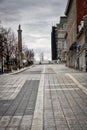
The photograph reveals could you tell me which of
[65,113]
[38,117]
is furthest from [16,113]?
[65,113]

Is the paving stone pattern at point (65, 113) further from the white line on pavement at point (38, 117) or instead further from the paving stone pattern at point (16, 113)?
the paving stone pattern at point (16, 113)

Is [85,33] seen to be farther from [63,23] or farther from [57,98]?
[63,23]

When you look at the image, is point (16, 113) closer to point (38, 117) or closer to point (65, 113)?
point (38, 117)

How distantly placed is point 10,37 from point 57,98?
59.2 meters

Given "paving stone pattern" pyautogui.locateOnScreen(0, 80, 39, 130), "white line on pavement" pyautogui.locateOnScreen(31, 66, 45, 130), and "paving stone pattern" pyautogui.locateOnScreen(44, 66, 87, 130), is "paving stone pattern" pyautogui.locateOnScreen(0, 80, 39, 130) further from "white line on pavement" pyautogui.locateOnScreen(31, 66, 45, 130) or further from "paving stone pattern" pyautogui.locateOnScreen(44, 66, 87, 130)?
"paving stone pattern" pyautogui.locateOnScreen(44, 66, 87, 130)

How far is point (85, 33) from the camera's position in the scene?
Answer: 53.8 meters

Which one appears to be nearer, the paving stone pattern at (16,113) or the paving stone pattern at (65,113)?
the paving stone pattern at (65,113)

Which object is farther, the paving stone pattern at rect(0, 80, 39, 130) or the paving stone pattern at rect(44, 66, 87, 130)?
the paving stone pattern at rect(0, 80, 39, 130)

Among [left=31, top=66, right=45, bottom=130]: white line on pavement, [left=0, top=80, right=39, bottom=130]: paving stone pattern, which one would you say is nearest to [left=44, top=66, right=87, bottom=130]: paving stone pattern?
[left=31, top=66, right=45, bottom=130]: white line on pavement

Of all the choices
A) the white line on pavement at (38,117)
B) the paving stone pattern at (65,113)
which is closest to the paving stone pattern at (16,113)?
the white line on pavement at (38,117)

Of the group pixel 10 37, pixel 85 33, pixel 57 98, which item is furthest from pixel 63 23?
pixel 57 98

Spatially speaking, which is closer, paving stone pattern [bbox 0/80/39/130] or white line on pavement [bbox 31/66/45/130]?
white line on pavement [bbox 31/66/45/130]

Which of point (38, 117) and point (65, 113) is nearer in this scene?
point (38, 117)

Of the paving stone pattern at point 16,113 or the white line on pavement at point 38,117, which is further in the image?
the paving stone pattern at point 16,113
